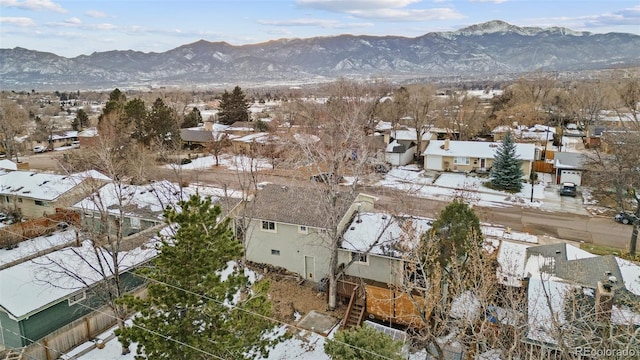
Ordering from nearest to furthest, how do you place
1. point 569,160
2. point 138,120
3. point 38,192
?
point 38,192, point 569,160, point 138,120

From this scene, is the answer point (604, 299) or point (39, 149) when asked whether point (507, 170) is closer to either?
point (604, 299)

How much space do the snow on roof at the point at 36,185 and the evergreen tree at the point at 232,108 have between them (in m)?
38.5

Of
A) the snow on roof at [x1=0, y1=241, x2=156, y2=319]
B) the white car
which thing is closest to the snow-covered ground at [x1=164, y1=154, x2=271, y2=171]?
the white car

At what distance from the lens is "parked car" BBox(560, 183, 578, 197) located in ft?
108

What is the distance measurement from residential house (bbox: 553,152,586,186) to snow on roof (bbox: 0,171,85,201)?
118ft

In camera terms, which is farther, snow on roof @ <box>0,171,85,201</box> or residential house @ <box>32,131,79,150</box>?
residential house @ <box>32,131,79,150</box>

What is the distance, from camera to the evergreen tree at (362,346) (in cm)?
996

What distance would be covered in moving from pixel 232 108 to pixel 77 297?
54134 mm

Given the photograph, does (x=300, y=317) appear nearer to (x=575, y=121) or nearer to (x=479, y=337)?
(x=479, y=337)

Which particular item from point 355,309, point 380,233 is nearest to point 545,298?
point 355,309

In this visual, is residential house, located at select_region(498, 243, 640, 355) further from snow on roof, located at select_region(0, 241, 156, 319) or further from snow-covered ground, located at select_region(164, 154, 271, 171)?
snow-covered ground, located at select_region(164, 154, 271, 171)

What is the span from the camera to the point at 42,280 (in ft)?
49.5

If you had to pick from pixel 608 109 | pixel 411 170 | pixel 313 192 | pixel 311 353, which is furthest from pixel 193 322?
pixel 608 109

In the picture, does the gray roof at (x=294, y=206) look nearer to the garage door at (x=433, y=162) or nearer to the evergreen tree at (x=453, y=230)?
the evergreen tree at (x=453, y=230)
